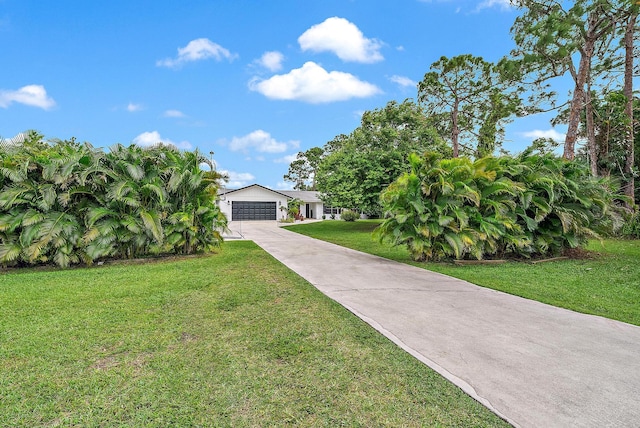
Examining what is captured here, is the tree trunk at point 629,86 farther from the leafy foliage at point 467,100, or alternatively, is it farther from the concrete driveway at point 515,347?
the concrete driveway at point 515,347

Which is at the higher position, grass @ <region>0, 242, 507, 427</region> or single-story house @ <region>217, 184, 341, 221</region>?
single-story house @ <region>217, 184, 341, 221</region>

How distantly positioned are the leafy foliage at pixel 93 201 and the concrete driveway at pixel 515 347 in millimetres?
4909

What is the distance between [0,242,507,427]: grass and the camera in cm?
204

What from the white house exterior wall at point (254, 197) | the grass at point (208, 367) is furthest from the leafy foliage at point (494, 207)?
the white house exterior wall at point (254, 197)

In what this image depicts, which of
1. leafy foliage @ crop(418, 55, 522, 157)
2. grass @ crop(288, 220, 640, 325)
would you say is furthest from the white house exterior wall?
grass @ crop(288, 220, 640, 325)

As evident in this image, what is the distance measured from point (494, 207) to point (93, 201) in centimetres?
942

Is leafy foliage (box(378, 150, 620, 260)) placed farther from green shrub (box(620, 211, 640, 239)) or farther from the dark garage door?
the dark garage door

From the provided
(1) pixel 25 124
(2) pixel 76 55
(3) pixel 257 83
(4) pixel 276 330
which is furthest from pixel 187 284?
(3) pixel 257 83

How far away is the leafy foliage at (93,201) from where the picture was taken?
22.5 ft

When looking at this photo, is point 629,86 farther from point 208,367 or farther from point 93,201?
point 93,201

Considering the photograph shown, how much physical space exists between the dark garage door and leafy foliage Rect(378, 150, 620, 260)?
83.4 feet

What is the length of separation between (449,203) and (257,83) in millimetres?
15067

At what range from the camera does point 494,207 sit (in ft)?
24.4

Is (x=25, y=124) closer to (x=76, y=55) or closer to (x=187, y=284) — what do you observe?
(x=76, y=55)
